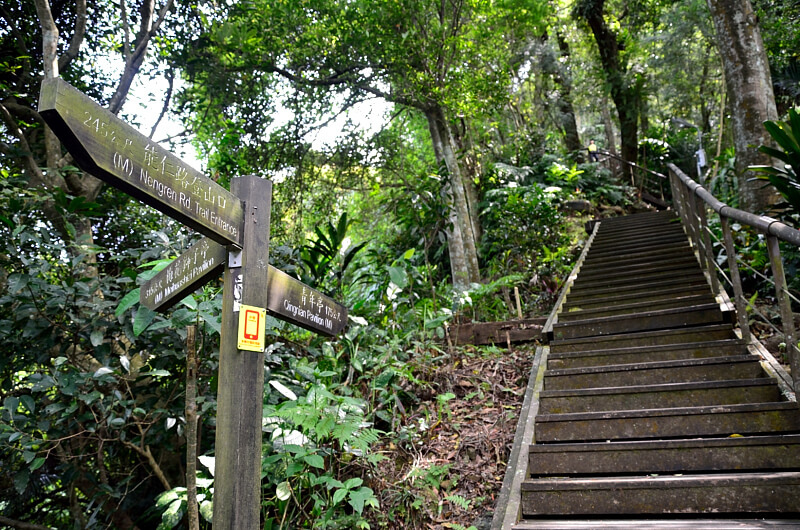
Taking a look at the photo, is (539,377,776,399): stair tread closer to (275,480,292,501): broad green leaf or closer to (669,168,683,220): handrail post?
(275,480,292,501): broad green leaf

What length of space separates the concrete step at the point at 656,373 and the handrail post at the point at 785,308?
2.45 feet

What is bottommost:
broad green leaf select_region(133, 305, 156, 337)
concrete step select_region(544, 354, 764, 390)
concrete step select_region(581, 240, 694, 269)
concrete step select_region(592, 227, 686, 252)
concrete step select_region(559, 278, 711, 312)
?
concrete step select_region(544, 354, 764, 390)

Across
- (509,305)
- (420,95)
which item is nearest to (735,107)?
(509,305)

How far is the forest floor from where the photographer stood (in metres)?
Result: 3.27

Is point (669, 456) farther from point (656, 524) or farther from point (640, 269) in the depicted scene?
point (640, 269)

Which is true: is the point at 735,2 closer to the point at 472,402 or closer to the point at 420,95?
the point at 420,95

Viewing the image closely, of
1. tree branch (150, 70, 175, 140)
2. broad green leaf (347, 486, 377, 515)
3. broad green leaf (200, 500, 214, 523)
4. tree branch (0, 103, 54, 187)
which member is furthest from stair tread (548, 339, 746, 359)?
tree branch (150, 70, 175, 140)

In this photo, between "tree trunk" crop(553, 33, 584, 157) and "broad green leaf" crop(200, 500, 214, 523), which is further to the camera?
"tree trunk" crop(553, 33, 584, 157)

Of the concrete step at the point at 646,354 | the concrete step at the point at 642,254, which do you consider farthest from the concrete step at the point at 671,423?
the concrete step at the point at 642,254

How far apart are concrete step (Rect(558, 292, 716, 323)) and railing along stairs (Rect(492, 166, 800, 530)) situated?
1 cm

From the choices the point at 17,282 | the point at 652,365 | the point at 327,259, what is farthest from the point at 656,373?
the point at 17,282

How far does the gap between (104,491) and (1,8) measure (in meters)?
4.78

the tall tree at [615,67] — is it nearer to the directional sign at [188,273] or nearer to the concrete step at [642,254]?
the concrete step at [642,254]

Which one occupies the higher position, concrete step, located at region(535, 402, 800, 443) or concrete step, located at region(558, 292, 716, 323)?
concrete step, located at region(558, 292, 716, 323)
